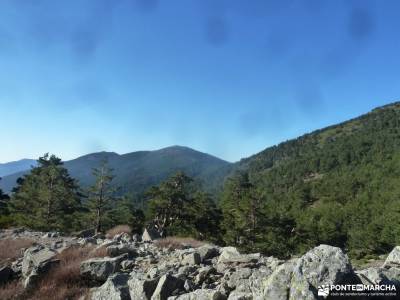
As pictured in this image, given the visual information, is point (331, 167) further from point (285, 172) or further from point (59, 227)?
point (59, 227)

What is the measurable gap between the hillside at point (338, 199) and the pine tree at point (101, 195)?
14.5m

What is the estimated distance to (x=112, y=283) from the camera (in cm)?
800

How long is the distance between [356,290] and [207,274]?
4.12 m

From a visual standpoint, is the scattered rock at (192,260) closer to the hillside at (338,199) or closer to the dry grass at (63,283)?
the dry grass at (63,283)

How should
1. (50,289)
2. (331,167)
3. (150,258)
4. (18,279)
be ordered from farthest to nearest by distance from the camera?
(331,167)
(150,258)
(18,279)
(50,289)

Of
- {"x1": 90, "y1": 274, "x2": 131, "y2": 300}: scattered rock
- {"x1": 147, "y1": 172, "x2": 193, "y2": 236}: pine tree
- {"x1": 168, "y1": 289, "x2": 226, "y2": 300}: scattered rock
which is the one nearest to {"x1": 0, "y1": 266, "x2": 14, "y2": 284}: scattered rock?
{"x1": 90, "y1": 274, "x2": 131, "y2": 300}: scattered rock

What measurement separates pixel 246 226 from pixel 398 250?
28.8 meters

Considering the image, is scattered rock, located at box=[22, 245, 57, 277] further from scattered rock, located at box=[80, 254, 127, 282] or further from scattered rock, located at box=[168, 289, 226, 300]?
scattered rock, located at box=[168, 289, 226, 300]

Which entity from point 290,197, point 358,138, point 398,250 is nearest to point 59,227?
point 398,250

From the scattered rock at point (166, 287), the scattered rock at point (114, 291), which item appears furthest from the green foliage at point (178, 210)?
the scattered rock at point (166, 287)

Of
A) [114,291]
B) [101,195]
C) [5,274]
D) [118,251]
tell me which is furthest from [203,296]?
[101,195]

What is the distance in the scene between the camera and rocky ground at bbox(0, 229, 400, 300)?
5535 mm

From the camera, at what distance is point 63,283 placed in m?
9.28

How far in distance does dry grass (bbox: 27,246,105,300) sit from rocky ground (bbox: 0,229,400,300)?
0.14m
